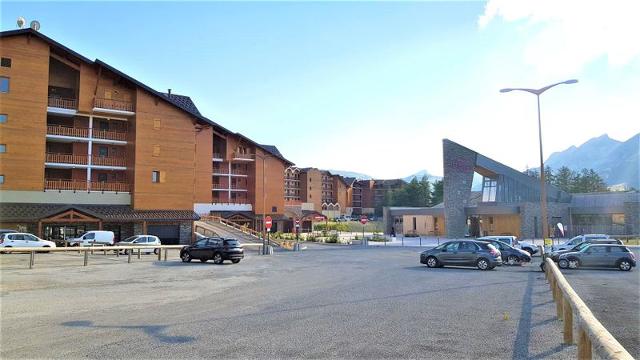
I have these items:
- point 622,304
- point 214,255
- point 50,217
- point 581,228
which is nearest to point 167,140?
point 50,217

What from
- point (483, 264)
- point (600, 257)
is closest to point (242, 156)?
point (483, 264)

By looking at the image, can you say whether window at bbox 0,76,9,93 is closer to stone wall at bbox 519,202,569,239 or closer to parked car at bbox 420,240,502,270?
parked car at bbox 420,240,502,270

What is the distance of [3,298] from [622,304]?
51.9 ft

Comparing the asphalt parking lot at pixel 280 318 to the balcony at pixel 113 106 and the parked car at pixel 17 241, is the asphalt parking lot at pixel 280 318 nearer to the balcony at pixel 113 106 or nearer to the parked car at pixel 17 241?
the parked car at pixel 17 241

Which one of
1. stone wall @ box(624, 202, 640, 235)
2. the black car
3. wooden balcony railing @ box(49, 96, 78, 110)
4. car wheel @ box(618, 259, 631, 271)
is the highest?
wooden balcony railing @ box(49, 96, 78, 110)

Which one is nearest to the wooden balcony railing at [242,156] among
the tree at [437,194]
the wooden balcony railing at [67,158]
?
the wooden balcony railing at [67,158]

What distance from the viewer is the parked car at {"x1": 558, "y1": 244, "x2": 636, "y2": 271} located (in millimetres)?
23016

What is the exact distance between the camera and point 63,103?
146 feet

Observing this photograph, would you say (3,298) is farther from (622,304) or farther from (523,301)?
(622,304)

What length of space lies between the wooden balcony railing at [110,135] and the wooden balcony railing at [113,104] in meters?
2.44

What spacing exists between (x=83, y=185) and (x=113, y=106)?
790 cm

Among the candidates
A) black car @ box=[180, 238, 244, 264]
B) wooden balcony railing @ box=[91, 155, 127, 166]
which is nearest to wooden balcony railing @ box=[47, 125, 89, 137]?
wooden balcony railing @ box=[91, 155, 127, 166]

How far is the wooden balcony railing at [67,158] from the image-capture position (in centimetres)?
4400

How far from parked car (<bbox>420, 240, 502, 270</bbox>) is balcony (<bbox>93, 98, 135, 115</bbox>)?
3423 centimetres
